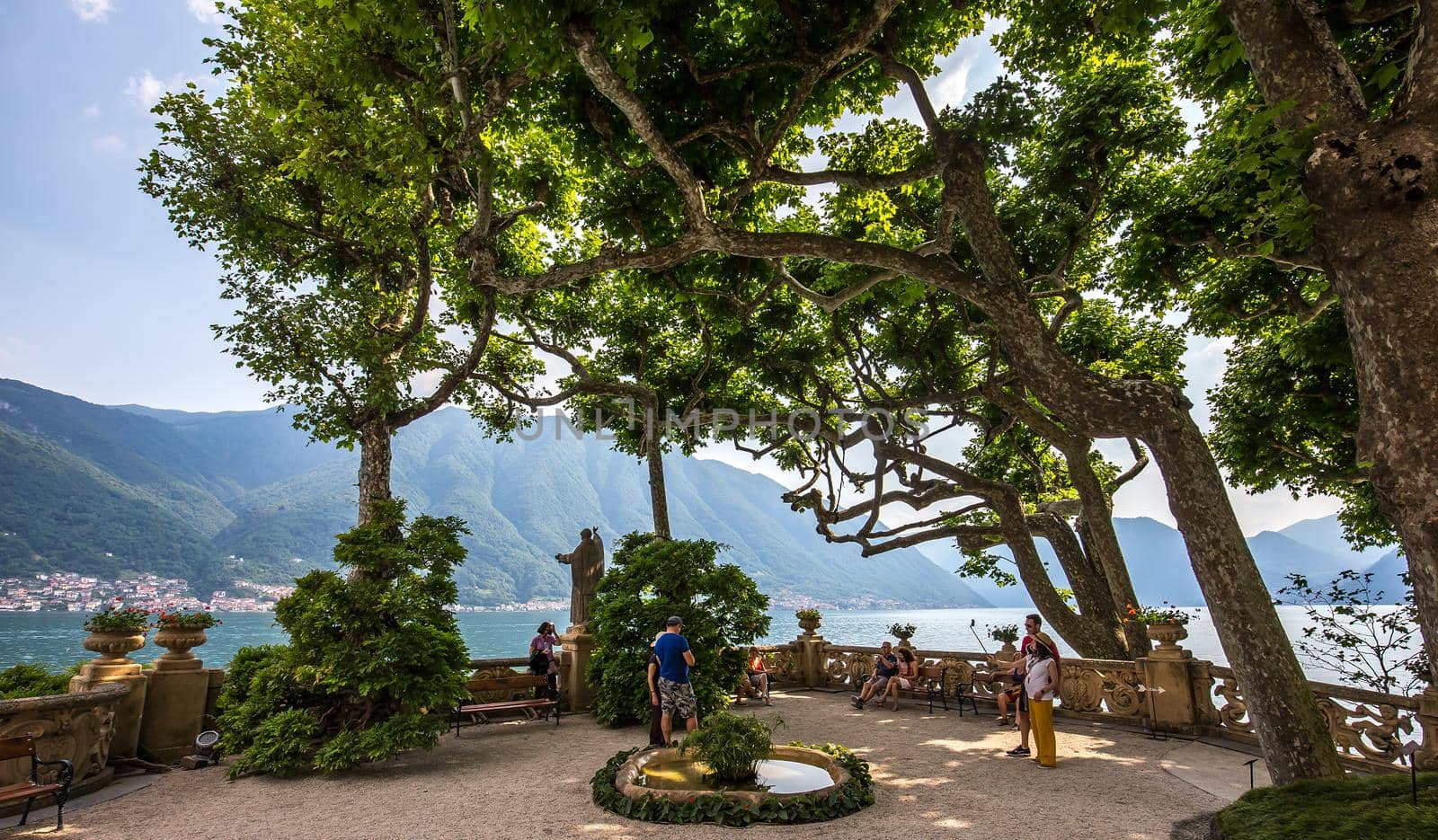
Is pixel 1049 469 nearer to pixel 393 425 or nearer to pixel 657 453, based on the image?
pixel 657 453

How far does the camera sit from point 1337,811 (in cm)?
363

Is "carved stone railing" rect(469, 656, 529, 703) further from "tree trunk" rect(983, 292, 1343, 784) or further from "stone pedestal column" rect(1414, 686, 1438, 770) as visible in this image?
"stone pedestal column" rect(1414, 686, 1438, 770)

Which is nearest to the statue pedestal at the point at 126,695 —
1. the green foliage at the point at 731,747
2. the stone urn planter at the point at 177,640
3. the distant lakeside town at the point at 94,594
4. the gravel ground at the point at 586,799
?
the stone urn planter at the point at 177,640

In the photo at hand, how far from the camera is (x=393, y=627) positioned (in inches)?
360

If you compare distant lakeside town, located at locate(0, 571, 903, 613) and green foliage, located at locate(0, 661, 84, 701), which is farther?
distant lakeside town, located at locate(0, 571, 903, 613)

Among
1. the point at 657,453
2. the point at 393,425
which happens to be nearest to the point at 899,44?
the point at 657,453

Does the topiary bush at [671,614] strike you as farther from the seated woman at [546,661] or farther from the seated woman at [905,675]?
the seated woman at [905,675]

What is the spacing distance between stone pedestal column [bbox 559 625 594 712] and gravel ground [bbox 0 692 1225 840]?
9.09 ft

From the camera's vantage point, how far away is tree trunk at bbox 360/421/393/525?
1183cm

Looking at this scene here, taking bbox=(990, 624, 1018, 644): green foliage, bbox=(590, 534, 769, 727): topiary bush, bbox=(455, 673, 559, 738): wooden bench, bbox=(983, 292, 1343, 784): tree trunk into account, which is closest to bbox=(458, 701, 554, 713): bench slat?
bbox=(455, 673, 559, 738): wooden bench

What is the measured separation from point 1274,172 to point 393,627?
10493 mm

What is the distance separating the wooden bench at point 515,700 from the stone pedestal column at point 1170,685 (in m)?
9.78

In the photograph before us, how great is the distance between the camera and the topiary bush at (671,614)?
11.4 metres

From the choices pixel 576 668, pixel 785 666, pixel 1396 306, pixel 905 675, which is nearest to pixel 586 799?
pixel 576 668
